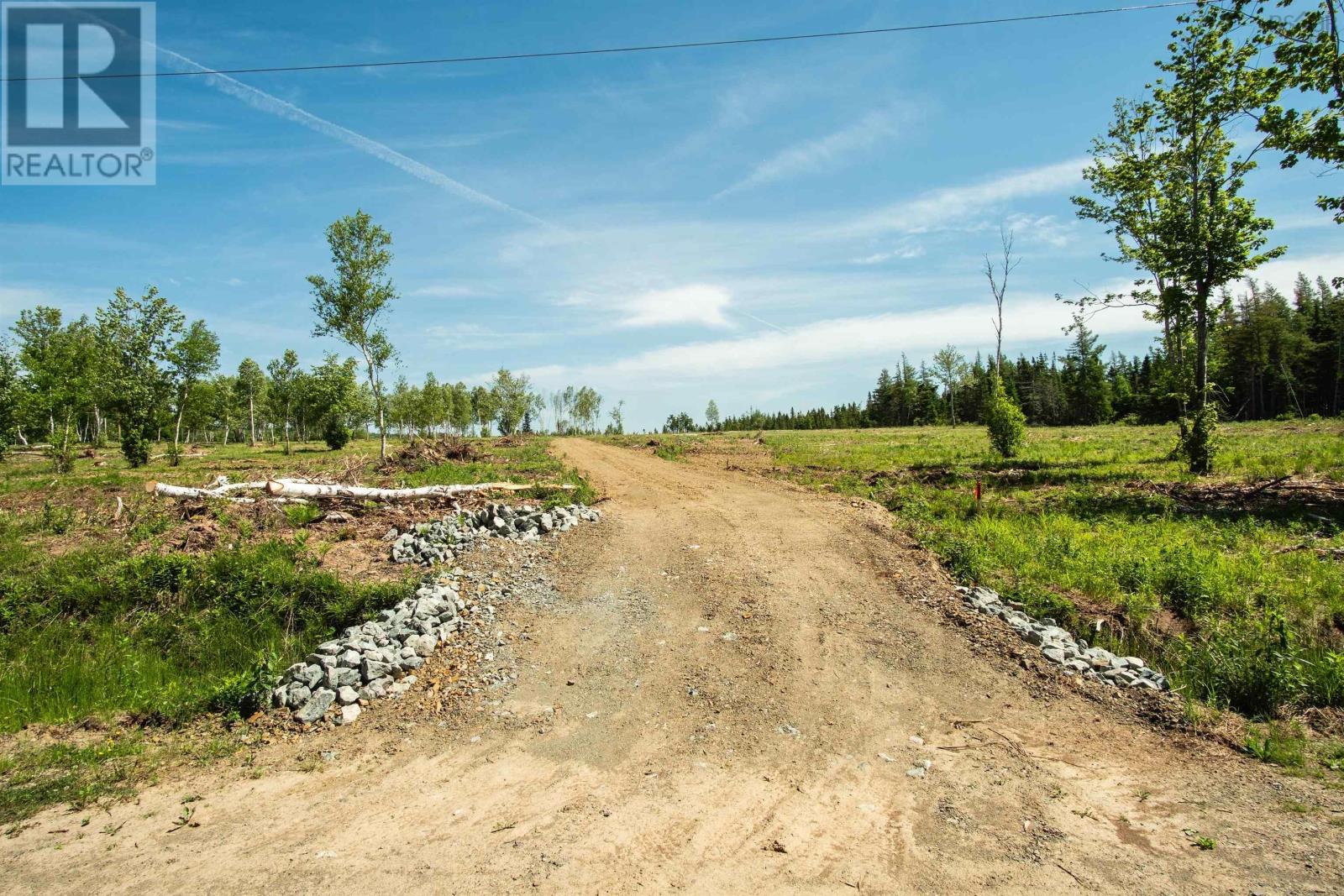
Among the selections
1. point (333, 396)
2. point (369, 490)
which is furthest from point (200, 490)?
point (333, 396)

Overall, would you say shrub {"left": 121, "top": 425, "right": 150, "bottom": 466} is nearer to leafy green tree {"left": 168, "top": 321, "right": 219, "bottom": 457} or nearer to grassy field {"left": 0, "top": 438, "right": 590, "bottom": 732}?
leafy green tree {"left": 168, "top": 321, "right": 219, "bottom": 457}

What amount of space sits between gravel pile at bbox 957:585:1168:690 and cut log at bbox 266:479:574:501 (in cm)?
1135

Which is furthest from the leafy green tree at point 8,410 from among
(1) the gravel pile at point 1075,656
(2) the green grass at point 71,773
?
(1) the gravel pile at point 1075,656

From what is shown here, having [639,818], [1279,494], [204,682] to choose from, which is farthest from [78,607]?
[1279,494]

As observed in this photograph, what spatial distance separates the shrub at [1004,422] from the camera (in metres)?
21.9

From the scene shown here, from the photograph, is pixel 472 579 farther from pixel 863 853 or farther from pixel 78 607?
pixel 863 853

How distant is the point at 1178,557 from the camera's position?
29.9ft

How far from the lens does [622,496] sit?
54.7 ft

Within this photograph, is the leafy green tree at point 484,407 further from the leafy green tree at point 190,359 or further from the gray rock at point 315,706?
the gray rock at point 315,706

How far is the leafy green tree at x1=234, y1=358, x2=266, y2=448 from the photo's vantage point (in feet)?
208

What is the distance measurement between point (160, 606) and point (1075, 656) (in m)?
13.8

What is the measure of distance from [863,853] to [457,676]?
17.3ft

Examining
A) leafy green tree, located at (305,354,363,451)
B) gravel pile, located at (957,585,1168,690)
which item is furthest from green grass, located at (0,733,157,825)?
leafy green tree, located at (305,354,363,451)

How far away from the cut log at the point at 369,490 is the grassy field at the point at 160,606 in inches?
57.8
